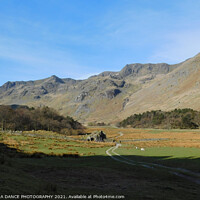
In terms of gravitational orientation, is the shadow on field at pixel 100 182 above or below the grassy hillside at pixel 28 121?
below

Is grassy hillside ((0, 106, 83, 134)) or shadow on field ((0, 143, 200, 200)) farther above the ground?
grassy hillside ((0, 106, 83, 134))

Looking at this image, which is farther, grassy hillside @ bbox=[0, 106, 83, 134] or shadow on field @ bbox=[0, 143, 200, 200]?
grassy hillside @ bbox=[0, 106, 83, 134]

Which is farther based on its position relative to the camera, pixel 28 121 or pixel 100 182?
pixel 28 121

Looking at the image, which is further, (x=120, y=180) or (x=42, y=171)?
(x=42, y=171)

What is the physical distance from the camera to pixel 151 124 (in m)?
189

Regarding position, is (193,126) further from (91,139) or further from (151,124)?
(91,139)

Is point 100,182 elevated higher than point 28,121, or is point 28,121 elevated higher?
point 28,121

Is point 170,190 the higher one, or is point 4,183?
Answer: point 4,183

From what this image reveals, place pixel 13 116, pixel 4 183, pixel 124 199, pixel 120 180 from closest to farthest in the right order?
pixel 4 183
pixel 124 199
pixel 120 180
pixel 13 116

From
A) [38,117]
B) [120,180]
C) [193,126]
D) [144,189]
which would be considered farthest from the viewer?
[193,126]

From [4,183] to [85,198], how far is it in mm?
3876

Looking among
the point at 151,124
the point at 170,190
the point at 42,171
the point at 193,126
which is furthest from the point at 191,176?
the point at 151,124

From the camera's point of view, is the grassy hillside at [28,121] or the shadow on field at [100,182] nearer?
the shadow on field at [100,182]

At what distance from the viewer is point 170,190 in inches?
575
